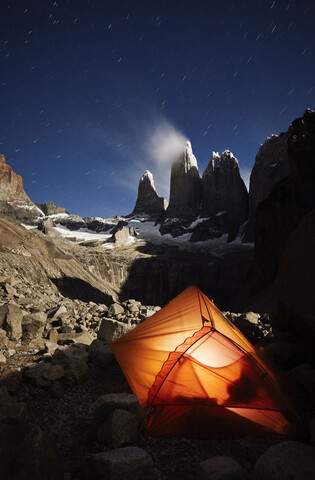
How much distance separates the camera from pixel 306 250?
4781mm

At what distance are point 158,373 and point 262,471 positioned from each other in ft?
8.03

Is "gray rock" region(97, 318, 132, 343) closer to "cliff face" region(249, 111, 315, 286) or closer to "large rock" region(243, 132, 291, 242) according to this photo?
"cliff face" region(249, 111, 315, 286)

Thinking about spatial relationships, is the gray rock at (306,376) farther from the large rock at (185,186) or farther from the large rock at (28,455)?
the large rock at (185,186)

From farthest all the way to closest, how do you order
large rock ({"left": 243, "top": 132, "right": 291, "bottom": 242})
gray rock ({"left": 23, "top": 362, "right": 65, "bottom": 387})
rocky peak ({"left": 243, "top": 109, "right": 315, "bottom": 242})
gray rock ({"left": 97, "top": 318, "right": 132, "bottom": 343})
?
large rock ({"left": 243, "top": 132, "right": 291, "bottom": 242})
rocky peak ({"left": 243, "top": 109, "right": 315, "bottom": 242})
gray rock ({"left": 97, "top": 318, "right": 132, "bottom": 343})
gray rock ({"left": 23, "top": 362, "right": 65, "bottom": 387})

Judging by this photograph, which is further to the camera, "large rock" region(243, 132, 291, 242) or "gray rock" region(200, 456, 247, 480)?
"large rock" region(243, 132, 291, 242)

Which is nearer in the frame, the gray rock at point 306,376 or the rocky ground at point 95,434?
the rocky ground at point 95,434

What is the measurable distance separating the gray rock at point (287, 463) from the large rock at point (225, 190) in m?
70.4

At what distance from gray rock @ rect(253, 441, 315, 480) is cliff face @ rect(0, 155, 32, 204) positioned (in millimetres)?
134472

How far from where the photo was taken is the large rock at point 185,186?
86.1 metres

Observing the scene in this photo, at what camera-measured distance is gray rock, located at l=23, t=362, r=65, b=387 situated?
3.98 meters

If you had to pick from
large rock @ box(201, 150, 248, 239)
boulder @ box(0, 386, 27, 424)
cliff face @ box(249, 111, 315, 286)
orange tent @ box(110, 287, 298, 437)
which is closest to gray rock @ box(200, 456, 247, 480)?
orange tent @ box(110, 287, 298, 437)

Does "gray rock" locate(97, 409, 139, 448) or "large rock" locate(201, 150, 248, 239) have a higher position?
"large rock" locate(201, 150, 248, 239)

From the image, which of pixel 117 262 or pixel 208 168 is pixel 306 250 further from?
pixel 208 168

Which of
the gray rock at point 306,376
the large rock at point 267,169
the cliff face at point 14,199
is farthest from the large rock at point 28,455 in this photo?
the cliff face at point 14,199
